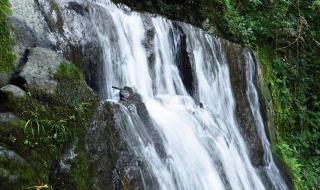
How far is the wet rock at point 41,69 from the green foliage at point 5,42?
0.18 meters

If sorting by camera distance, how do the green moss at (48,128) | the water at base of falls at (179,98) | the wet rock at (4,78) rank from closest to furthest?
the green moss at (48,128) → the wet rock at (4,78) → the water at base of falls at (179,98)

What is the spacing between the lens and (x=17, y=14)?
16.0ft

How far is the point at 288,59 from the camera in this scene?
35.1 ft

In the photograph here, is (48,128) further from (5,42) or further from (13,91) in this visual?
(5,42)

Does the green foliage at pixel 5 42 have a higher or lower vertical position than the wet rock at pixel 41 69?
higher

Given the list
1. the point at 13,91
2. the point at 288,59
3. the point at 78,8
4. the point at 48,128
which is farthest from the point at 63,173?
the point at 288,59

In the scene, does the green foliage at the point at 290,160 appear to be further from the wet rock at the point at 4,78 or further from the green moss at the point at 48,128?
the wet rock at the point at 4,78

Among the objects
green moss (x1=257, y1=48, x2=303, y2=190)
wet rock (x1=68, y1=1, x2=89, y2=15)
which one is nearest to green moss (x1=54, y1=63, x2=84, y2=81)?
wet rock (x1=68, y1=1, x2=89, y2=15)

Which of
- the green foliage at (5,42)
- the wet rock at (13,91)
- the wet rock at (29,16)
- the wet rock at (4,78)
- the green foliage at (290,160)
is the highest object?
the wet rock at (29,16)

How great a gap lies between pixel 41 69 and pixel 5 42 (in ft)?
1.80

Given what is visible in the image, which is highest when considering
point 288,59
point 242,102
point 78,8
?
point 78,8

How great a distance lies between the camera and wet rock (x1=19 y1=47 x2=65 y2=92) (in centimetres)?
405

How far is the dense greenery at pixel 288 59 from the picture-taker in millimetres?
9398

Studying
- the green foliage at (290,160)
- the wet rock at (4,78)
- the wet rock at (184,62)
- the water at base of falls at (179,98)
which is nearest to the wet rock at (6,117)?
the wet rock at (4,78)
